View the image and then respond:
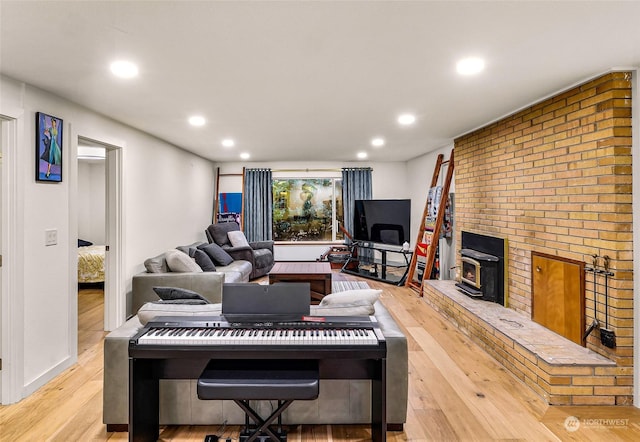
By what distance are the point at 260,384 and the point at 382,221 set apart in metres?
4.97

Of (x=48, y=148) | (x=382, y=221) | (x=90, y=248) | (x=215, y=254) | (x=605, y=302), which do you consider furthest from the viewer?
(x=382, y=221)

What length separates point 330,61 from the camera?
2.19 meters

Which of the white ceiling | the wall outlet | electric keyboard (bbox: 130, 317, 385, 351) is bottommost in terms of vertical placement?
electric keyboard (bbox: 130, 317, 385, 351)

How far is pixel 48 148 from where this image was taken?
8.77 ft

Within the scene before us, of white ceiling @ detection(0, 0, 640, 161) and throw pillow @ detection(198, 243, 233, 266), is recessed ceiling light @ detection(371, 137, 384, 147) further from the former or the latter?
throw pillow @ detection(198, 243, 233, 266)

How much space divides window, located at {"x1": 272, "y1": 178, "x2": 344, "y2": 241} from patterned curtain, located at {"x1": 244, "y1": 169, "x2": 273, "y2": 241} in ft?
0.79

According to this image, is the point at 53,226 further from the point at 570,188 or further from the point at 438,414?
the point at 570,188

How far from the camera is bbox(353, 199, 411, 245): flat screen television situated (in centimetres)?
602

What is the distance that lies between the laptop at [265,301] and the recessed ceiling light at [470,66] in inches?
66.8

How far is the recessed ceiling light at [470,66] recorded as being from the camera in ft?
7.13

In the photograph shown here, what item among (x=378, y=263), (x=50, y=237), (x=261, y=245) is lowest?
(x=378, y=263)

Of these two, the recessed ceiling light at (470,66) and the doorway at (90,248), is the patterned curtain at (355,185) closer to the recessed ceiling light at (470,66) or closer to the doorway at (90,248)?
the doorway at (90,248)

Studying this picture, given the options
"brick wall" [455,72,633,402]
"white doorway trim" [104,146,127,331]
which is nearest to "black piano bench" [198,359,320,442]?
"brick wall" [455,72,633,402]

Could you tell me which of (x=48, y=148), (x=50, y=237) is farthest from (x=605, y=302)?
(x=48, y=148)
